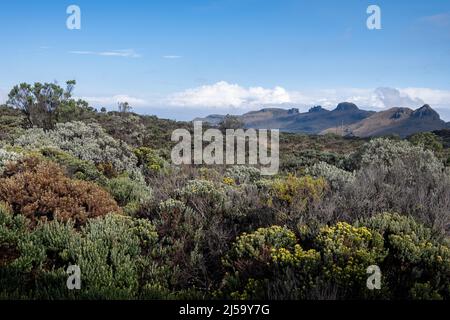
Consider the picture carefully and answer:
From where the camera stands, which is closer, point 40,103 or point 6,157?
point 6,157

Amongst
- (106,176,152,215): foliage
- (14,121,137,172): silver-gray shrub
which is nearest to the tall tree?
(14,121,137,172): silver-gray shrub

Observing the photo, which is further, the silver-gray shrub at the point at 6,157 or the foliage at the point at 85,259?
the silver-gray shrub at the point at 6,157

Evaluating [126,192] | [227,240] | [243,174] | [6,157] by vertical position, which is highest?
[6,157]

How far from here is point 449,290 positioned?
454 centimetres

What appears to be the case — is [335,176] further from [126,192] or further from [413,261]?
[413,261]

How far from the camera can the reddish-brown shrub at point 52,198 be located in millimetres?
7098

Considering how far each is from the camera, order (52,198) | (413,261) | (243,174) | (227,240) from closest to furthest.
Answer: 1. (413,261)
2. (227,240)
3. (52,198)
4. (243,174)

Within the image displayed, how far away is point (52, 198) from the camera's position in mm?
7273

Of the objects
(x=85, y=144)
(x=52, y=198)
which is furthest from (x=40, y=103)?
(x=52, y=198)

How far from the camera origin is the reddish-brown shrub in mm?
7098

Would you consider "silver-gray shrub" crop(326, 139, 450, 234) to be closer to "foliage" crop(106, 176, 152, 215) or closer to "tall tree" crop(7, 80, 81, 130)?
"foliage" crop(106, 176, 152, 215)

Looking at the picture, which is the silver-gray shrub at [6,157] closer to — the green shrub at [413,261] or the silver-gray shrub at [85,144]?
the silver-gray shrub at [85,144]

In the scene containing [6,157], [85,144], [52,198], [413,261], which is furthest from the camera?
[85,144]

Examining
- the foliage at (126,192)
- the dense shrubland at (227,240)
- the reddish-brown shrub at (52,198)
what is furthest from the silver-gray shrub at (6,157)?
the foliage at (126,192)
